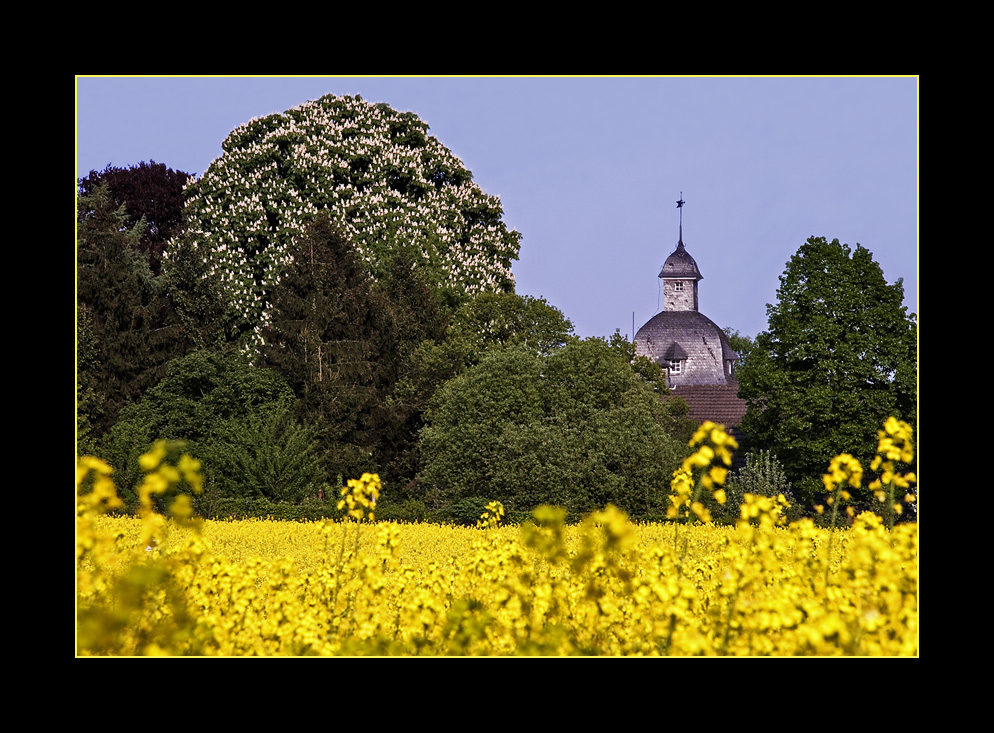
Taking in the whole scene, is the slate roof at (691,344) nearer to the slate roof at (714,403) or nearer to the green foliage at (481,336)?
the slate roof at (714,403)

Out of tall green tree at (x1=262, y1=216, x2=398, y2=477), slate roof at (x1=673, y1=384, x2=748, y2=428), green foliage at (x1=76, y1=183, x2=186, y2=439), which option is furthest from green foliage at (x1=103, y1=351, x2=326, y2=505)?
slate roof at (x1=673, y1=384, x2=748, y2=428)

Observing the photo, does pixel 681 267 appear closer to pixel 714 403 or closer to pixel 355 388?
pixel 714 403

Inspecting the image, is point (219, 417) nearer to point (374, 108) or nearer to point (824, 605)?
point (374, 108)

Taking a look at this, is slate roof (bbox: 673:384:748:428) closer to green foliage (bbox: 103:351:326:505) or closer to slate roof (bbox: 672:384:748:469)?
slate roof (bbox: 672:384:748:469)

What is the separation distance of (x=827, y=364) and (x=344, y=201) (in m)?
13.6

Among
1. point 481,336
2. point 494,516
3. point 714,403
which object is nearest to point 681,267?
point 714,403

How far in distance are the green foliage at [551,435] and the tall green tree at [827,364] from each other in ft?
13.7

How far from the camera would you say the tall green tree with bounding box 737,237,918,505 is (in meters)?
25.3

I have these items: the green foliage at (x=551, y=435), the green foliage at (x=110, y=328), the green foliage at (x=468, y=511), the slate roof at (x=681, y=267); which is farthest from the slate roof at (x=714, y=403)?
the slate roof at (x=681, y=267)

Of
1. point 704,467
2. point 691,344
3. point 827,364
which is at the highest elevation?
point 691,344

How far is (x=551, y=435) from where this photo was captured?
20.9m
